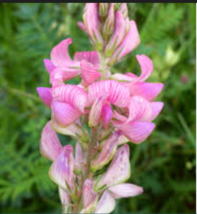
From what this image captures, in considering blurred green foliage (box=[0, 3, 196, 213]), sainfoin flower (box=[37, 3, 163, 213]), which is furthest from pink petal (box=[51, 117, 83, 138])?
blurred green foliage (box=[0, 3, 196, 213])

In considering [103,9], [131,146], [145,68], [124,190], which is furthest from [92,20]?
[131,146]

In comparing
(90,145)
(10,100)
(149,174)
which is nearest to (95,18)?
(90,145)

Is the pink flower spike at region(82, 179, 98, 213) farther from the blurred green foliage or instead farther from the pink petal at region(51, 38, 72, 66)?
the blurred green foliage

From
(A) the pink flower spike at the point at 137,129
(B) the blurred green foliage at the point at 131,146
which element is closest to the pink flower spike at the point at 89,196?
(A) the pink flower spike at the point at 137,129

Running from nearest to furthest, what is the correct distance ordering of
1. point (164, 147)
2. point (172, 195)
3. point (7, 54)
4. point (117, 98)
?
1. point (117, 98)
2. point (164, 147)
3. point (172, 195)
4. point (7, 54)

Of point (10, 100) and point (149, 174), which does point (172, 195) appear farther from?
point (10, 100)

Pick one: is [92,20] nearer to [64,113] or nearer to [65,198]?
[64,113]
